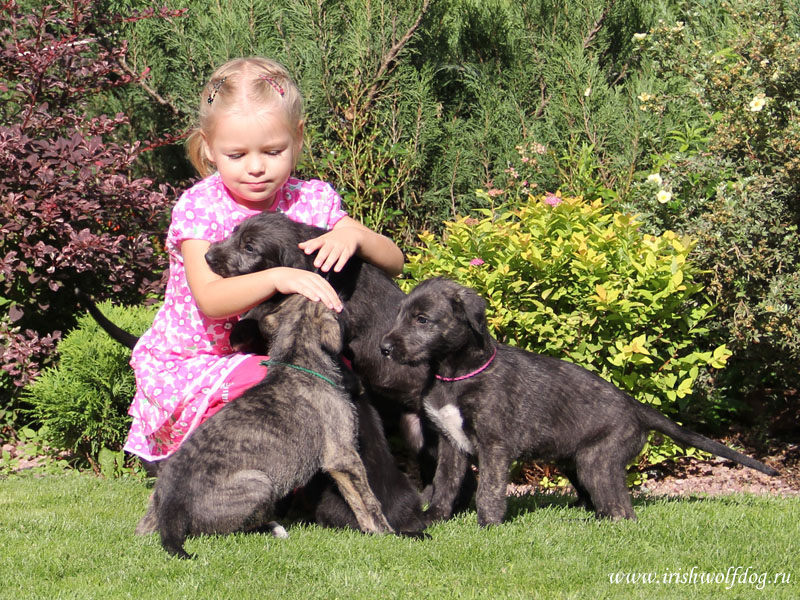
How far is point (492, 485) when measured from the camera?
17.0ft

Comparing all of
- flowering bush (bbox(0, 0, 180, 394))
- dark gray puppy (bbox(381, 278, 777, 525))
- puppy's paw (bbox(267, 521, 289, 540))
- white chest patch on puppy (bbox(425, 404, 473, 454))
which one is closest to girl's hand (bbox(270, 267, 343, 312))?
dark gray puppy (bbox(381, 278, 777, 525))

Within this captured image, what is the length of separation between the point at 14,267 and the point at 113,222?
3.12ft

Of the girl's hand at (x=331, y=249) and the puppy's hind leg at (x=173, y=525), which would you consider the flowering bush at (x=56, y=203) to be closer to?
the girl's hand at (x=331, y=249)

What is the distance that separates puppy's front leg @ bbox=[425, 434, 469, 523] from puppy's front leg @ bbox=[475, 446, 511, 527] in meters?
0.32

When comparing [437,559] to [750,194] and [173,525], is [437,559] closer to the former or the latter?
[173,525]

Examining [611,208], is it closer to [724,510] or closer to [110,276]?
[724,510]

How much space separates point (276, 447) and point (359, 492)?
54cm

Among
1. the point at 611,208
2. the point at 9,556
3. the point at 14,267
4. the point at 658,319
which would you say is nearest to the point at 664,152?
the point at 611,208

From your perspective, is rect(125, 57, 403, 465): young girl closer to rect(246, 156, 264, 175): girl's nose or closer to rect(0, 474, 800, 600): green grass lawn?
rect(246, 156, 264, 175): girl's nose

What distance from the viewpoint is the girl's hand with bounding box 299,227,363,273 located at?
5152 mm

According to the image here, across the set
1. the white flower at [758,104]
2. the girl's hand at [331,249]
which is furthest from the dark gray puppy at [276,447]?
the white flower at [758,104]

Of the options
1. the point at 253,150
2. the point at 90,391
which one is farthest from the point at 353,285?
the point at 90,391

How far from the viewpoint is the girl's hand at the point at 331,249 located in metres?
5.15

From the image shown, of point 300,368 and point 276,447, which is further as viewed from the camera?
point 300,368
